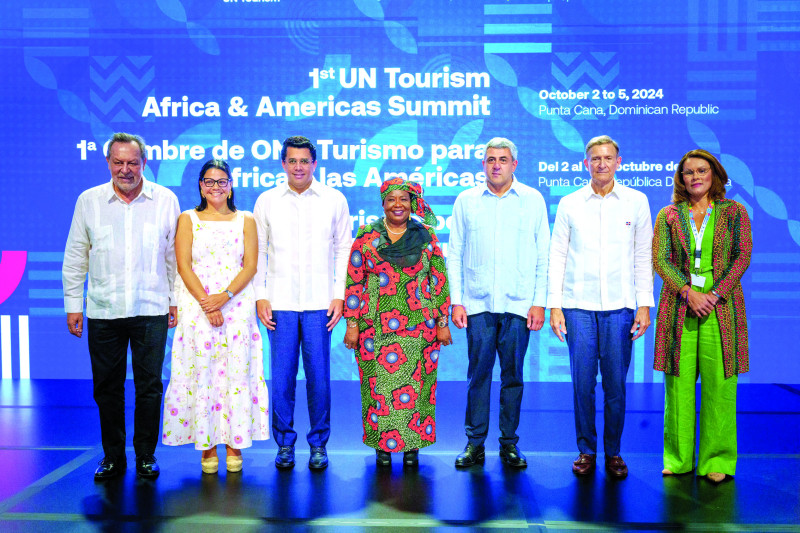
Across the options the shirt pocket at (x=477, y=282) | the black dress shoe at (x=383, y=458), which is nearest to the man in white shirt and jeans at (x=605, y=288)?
the shirt pocket at (x=477, y=282)

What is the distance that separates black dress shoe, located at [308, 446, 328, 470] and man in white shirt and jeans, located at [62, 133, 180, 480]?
30.1 inches

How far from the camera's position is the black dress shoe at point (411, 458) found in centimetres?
365

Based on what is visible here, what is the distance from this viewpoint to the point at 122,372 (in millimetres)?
3590

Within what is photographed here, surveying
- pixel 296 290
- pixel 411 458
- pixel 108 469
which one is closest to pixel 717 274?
pixel 411 458

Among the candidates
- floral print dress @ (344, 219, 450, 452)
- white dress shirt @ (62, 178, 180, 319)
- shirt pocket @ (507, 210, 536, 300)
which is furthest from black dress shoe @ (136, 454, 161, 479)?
shirt pocket @ (507, 210, 536, 300)

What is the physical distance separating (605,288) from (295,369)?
1613 millimetres

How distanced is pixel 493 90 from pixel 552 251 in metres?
2.48

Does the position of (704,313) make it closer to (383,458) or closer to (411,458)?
(411,458)

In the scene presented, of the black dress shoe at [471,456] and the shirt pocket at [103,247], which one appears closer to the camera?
the shirt pocket at [103,247]

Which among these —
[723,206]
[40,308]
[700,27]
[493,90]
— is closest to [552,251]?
[723,206]

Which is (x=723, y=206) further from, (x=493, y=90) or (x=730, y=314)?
(x=493, y=90)

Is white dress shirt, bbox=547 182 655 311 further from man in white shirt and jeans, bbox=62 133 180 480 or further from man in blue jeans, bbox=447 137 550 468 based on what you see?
man in white shirt and jeans, bbox=62 133 180 480

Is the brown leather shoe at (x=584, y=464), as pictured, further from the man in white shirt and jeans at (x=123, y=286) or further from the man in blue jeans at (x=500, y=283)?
the man in white shirt and jeans at (x=123, y=286)

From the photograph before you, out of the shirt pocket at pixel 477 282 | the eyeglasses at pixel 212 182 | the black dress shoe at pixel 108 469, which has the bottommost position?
the black dress shoe at pixel 108 469
